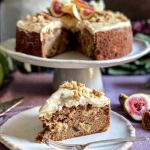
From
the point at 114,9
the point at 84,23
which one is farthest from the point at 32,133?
the point at 114,9

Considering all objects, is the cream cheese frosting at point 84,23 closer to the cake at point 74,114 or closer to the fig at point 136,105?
the fig at point 136,105

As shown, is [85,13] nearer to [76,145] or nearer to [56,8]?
[56,8]

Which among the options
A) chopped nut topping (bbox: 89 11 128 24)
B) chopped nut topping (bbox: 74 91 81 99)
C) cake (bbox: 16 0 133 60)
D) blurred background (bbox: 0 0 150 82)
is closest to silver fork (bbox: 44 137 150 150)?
chopped nut topping (bbox: 74 91 81 99)

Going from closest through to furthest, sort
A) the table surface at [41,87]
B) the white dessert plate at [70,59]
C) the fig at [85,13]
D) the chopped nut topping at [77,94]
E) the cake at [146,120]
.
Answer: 1. the chopped nut topping at [77,94]
2. the cake at [146,120]
3. the white dessert plate at [70,59]
4. the table surface at [41,87]
5. the fig at [85,13]

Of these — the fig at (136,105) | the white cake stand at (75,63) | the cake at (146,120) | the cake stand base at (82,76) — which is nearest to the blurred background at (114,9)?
the white cake stand at (75,63)

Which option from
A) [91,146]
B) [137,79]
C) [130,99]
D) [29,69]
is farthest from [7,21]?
[91,146]
